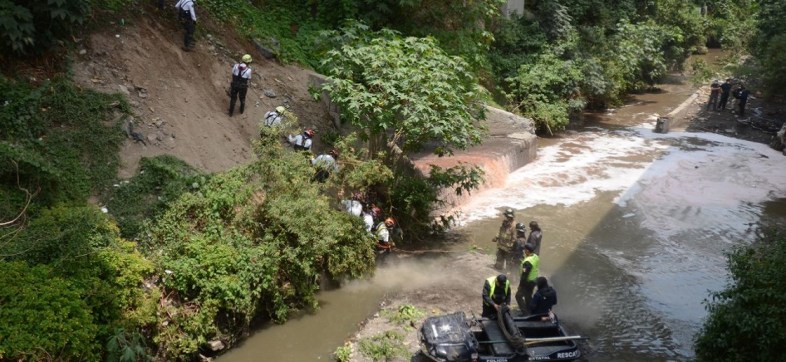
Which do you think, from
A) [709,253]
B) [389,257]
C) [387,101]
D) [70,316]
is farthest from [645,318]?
[70,316]

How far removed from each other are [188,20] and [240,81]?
2.30 metres

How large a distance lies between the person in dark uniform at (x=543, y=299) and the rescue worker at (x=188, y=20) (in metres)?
10.5

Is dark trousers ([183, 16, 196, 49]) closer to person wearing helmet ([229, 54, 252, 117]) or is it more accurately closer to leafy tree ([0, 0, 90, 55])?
person wearing helmet ([229, 54, 252, 117])

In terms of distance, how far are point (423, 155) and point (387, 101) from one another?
5.32 metres

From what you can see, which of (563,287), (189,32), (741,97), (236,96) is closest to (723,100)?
(741,97)

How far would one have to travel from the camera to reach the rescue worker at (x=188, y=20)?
14930 mm

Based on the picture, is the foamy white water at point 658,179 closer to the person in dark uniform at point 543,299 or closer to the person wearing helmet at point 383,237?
the person wearing helmet at point 383,237

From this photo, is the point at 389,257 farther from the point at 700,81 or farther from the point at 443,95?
the point at 700,81

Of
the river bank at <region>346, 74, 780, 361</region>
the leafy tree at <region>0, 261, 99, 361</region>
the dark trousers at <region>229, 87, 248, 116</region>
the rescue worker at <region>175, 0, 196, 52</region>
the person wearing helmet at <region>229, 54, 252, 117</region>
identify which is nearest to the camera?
the leafy tree at <region>0, 261, 99, 361</region>

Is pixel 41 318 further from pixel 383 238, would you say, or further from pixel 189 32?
pixel 189 32

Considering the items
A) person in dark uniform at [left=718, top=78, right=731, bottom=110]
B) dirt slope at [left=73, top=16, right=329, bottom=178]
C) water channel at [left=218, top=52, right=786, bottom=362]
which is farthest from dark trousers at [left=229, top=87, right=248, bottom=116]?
person in dark uniform at [left=718, top=78, right=731, bottom=110]

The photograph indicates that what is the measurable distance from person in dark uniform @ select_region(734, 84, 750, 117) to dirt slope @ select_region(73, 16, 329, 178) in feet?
66.7

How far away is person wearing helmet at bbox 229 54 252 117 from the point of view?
14297 mm

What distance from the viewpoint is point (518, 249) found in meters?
12.3
